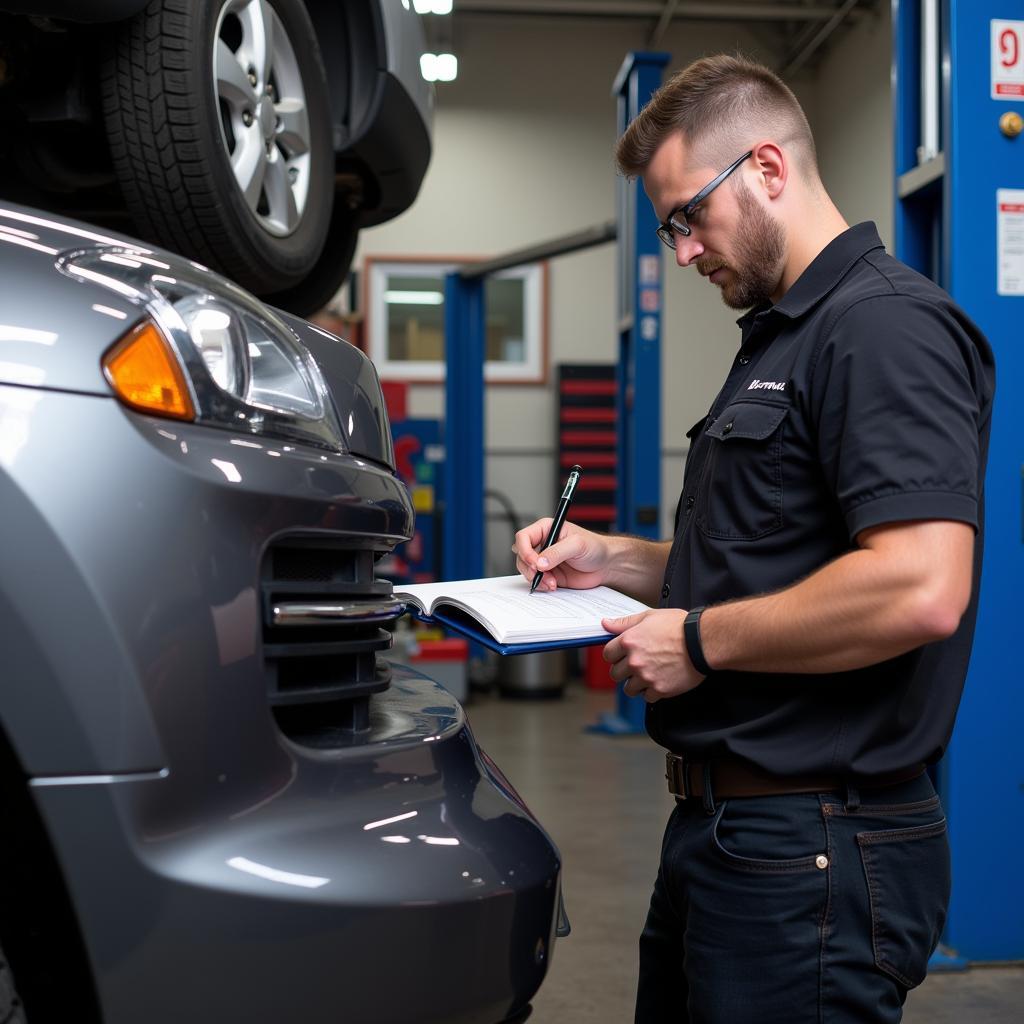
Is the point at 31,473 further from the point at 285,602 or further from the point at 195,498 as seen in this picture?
the point at 285,602

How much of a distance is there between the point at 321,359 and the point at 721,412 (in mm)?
417

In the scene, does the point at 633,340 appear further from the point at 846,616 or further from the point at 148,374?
the point at 148,374

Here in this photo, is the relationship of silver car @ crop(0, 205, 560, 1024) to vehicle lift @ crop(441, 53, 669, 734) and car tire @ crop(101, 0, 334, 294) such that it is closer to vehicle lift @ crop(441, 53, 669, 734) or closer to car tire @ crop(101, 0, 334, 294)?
car tire @ crop(101, 0, 334, 294)

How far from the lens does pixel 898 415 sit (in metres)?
0.98

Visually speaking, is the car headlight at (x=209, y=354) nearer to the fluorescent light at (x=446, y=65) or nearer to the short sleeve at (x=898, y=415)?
the short sleeve at (x=898, y=415)

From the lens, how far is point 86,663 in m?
0.78

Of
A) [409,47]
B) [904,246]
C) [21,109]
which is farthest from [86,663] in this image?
[904,246]

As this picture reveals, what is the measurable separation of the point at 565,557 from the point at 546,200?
7716 millimetres

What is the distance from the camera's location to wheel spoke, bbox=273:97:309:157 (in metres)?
2.07

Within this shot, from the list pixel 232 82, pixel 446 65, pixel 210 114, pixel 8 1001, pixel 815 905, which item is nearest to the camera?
pixel 8 1001

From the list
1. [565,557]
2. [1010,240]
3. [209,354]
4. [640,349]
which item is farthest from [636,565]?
[640,349]

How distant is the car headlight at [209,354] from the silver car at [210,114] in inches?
31.8

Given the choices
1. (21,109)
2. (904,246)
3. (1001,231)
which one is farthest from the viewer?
(904,246)

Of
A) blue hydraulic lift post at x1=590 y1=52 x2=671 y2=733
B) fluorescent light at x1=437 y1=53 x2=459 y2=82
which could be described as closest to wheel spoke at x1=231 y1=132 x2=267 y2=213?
blue hydraulic lift post at x1=590 y1=52 x2=671 y2=733
